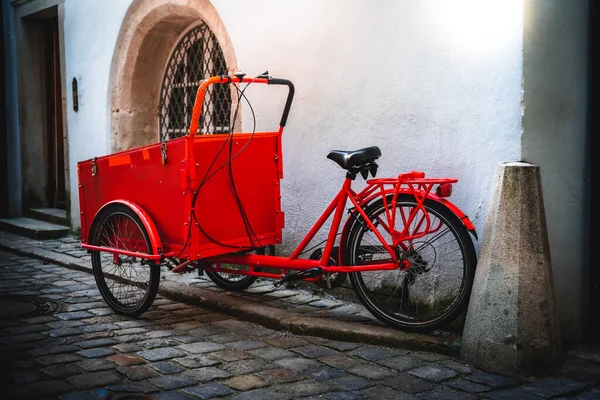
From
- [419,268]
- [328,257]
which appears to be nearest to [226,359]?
[328,257]

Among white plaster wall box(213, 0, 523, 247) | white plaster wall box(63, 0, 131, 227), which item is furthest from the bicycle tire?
white plaster wall box(63, 0, 131, 227)

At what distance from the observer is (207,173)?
5066 mm

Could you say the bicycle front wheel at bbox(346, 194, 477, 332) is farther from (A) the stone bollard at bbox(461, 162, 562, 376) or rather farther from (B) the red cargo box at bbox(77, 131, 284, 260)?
(B) the red cargo box at bbox(77, 131, 284, 260)

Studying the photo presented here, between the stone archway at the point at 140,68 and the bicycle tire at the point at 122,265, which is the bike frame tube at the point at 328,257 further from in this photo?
the stone archway at the point at 140,68

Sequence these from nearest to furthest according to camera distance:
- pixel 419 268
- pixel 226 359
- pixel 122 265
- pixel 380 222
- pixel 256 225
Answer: pixel 226 359, pixel 419 268, pixel 380 222, pixel 256 225, pixel 122 265

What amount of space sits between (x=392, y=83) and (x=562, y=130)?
137cm

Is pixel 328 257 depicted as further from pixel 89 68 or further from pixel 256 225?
pixel 89 68

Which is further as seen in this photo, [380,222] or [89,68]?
[89,68]

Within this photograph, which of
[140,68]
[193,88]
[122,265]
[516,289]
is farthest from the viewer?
[140,68]

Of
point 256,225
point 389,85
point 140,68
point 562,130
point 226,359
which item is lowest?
point 226,359

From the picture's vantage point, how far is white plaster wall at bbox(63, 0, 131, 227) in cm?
891

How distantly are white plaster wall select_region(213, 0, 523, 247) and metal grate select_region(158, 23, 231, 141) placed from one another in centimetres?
87

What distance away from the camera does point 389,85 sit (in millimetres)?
5398

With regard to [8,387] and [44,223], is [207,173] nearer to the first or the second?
[8,387]
